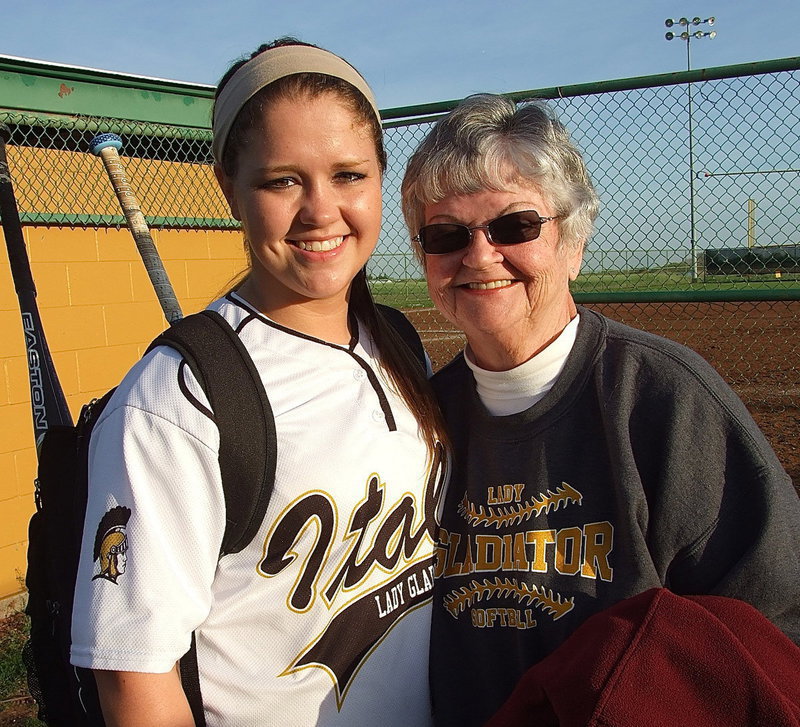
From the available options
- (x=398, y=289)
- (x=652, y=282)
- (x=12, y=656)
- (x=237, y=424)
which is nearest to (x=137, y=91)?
(x=12, y=656)

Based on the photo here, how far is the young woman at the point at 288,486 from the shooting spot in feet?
4.33

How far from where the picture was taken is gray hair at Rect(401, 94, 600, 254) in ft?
5.85

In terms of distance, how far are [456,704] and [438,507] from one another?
43 centimetres

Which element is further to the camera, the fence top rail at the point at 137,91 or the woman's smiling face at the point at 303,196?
the fence top rail at the point at 137,91

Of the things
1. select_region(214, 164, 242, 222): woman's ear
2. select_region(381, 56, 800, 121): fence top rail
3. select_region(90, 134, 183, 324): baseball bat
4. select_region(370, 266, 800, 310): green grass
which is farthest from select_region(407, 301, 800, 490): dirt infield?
select_region(214, 164, 242, 222): woman's ear

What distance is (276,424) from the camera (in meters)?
1.47

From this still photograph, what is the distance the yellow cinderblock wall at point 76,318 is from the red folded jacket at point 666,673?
420 cm

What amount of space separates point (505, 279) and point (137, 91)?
3982 mm

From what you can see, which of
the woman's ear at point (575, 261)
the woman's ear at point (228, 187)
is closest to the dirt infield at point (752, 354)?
the woman's ear at point (575, 261)

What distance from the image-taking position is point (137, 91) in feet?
16.4

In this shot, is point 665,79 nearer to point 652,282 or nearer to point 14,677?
point 14,677

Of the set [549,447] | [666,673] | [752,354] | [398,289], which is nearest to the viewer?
[666,673]

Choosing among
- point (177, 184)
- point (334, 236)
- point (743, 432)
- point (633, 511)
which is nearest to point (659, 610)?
point (633, 511)

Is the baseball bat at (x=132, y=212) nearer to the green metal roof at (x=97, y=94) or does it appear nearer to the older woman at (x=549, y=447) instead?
the older woman at (x=549, y=447)
